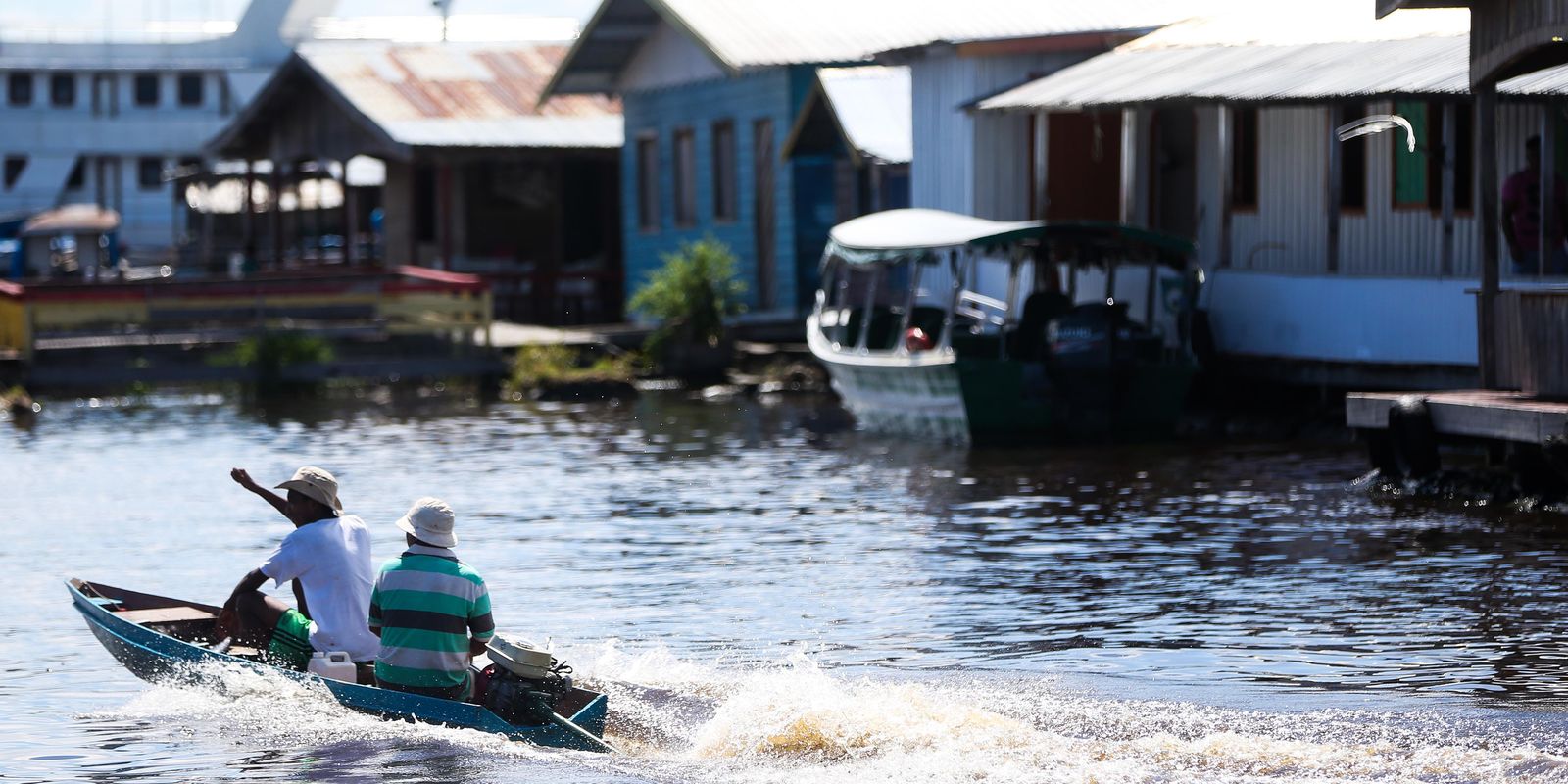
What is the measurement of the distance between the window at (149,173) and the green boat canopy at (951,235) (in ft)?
191

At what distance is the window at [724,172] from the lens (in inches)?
1401

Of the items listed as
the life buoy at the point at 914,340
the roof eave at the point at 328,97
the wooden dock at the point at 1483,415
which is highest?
the roof eave at the point at 328,97

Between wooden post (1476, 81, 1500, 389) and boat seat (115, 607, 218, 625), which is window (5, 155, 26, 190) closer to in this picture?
wooden post (1476, 81, 1500, 389)

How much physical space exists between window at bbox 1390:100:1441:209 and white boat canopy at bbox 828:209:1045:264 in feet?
11.9

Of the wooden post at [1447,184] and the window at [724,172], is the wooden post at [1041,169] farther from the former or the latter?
the window at [724,172]

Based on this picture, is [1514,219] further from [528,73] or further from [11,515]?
[528,73]

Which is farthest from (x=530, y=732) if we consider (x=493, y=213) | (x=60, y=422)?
(x=493, y=213)

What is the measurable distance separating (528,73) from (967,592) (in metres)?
29.1

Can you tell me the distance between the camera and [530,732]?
10.3 metres

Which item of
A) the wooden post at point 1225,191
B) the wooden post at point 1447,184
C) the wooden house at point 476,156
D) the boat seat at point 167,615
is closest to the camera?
the boat seat at point 167,615

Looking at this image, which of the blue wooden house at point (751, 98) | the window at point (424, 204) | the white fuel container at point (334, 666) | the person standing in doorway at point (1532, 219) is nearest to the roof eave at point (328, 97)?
the window at point (424, 204)

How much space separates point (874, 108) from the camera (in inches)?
1249

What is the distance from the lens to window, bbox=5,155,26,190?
256 ft

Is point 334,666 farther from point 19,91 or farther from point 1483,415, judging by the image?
point 19,91
